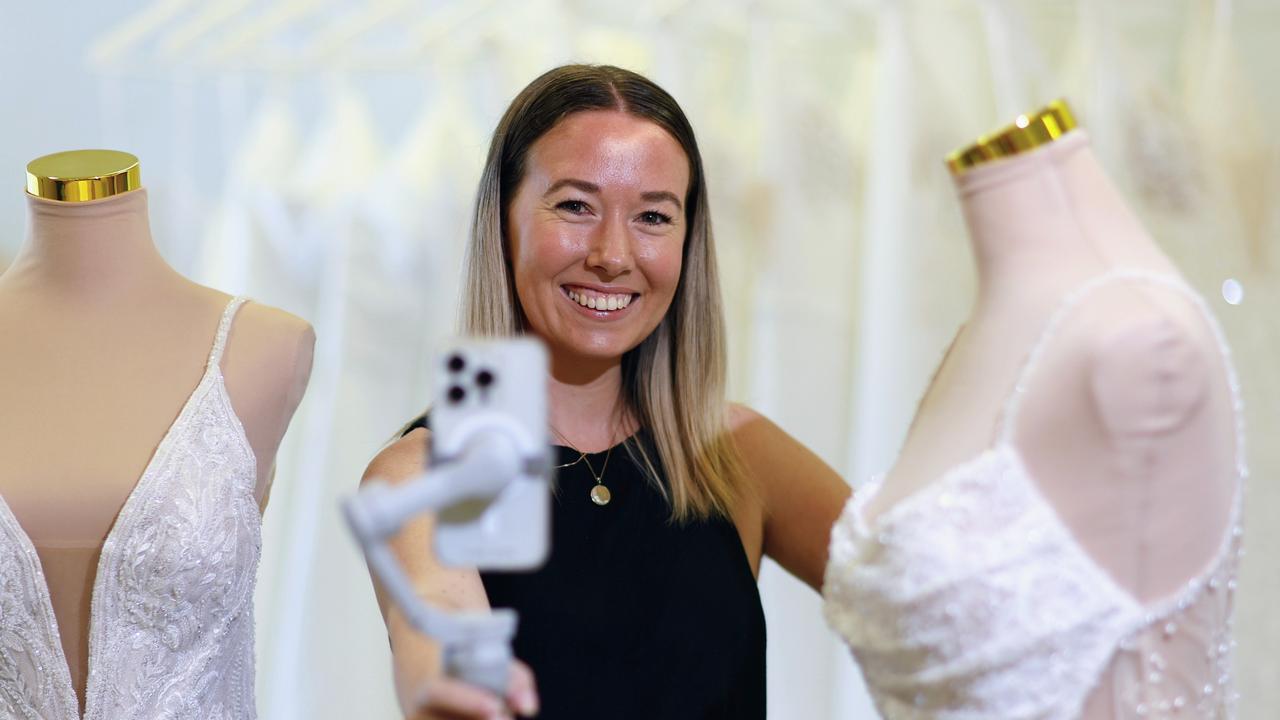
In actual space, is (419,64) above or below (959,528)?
above

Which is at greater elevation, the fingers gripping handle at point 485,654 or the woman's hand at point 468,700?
the fingers gripping handle at point 485,654

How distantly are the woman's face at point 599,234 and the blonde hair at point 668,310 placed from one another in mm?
35

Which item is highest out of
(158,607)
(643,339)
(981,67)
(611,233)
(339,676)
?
(981,67)

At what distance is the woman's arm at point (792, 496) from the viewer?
1509 millimetres

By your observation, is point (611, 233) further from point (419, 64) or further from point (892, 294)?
point (419, 64)

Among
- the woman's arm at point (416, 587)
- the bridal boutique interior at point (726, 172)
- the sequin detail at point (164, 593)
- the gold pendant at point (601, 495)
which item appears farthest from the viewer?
the bridal boutique interior at point (726, 172)

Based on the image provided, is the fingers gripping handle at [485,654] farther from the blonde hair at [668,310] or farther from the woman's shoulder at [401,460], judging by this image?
the blonde hair at [668,310]

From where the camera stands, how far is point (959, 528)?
93 centimetres

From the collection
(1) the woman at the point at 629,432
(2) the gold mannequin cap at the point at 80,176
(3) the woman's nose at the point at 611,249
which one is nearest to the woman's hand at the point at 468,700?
(1) the woman at the point at 629,432

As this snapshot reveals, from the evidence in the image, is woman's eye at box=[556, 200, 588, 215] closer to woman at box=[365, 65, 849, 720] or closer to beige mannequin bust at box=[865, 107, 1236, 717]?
woman at box=[365, 65, 849, 720]

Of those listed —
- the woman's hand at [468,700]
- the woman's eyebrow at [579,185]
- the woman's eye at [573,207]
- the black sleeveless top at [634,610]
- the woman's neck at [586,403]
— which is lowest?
the black sleeveless top at [634,610]

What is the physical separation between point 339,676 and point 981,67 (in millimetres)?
1551

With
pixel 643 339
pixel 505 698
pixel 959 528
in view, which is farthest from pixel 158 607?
pixel 959 528

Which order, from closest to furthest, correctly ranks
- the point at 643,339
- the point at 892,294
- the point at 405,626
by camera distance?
the point at 405,626 < the point at 643,339 < the point at 892,294
